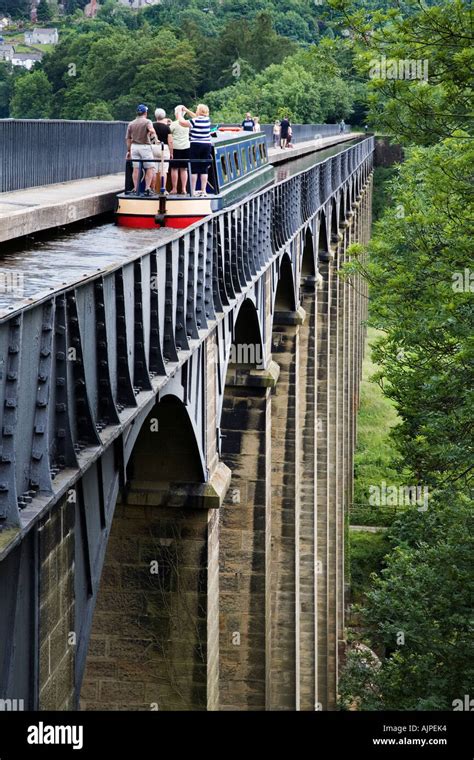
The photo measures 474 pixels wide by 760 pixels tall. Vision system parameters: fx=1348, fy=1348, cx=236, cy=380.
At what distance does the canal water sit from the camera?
8.30 metres

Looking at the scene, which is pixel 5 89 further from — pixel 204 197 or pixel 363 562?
pixel 204 197

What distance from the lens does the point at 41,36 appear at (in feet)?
532

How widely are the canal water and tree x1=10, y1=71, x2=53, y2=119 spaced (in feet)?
211

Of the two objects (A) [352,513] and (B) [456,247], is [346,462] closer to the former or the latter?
(A) [352,513]

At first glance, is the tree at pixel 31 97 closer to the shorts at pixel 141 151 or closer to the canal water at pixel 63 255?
the shorts at pixel 141 151

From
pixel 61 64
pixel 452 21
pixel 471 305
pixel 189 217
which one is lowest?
pixel 471 305

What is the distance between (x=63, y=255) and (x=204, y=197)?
4.13 metres

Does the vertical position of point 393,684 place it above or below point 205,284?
below

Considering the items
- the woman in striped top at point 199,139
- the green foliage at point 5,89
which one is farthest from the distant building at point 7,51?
the woman in striped top at point 199,139

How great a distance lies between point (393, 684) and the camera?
21672 millimetres

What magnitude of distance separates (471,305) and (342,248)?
28.4m

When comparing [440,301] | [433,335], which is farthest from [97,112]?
[440,301]

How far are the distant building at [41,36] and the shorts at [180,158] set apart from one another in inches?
5710
